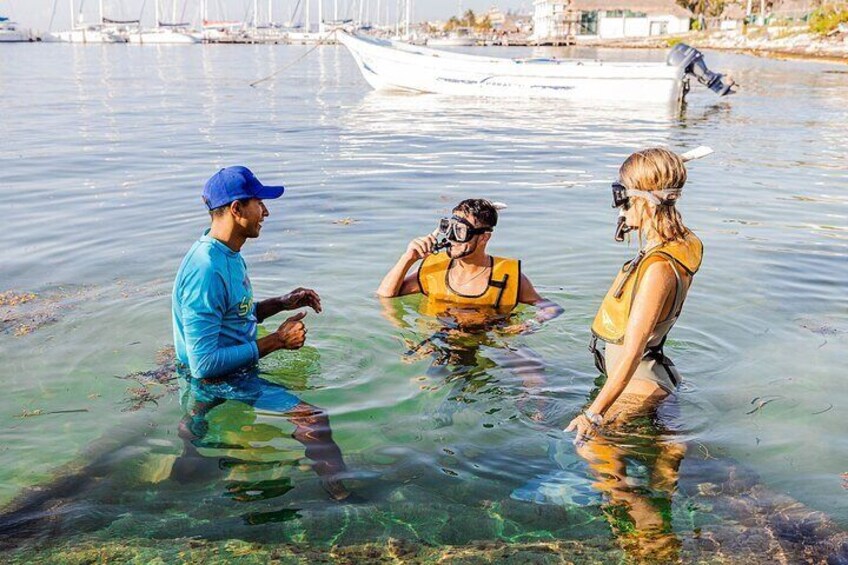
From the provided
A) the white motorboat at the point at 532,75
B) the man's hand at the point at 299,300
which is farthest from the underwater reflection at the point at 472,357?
the white motorboat at the point at 532,75

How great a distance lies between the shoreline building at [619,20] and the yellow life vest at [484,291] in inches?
4550

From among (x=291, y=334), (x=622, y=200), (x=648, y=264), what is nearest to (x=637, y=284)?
(x=648, y=264)

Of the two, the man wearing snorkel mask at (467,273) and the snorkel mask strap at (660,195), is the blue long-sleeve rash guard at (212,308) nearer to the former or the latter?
the man wearing snorkel mask at (467,273)

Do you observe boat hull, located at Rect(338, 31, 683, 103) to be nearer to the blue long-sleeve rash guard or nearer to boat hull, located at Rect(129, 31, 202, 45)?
the blue long-sleeve rash guard

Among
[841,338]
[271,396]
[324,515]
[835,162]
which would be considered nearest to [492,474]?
[324,515]

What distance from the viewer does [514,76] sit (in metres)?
32.3

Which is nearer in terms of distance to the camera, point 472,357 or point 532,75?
point 472,357

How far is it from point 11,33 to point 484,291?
138892 millimetres

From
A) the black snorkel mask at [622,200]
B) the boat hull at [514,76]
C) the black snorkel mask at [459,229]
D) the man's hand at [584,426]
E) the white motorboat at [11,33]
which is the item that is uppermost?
the white motorboat at [11,33]

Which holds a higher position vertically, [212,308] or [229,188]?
[229,188]

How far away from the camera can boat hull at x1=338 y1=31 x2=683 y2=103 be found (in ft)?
101

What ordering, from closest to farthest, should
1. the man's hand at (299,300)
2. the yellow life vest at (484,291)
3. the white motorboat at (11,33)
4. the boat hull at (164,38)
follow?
1. the man's hand at (299,300)
2. the yellow life vest at (484,291)
3. the white motorboat at (11,33)
4. the boat hull at (164,38)

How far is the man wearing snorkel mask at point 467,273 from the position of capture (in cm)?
676

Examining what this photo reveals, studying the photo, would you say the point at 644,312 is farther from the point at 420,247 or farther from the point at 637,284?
the point at 420,247
